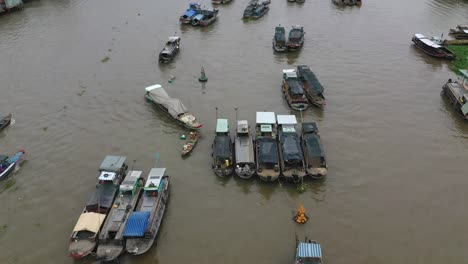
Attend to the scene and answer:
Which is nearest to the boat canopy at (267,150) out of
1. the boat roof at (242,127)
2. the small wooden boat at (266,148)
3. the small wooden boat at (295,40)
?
the small wooden boat at (266,148)

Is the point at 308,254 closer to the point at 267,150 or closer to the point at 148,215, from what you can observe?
the point at 267,150

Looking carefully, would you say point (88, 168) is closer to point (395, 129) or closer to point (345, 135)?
point (345, 135)

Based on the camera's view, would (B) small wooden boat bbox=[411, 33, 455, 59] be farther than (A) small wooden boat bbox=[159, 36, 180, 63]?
Yes

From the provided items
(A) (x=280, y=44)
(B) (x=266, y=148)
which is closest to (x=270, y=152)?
(B) (x=266, y=148)

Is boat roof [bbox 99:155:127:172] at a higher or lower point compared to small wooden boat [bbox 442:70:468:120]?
higher

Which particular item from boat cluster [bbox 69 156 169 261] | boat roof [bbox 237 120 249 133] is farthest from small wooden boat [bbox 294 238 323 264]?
boat roof [bbox 237 120 249 133]

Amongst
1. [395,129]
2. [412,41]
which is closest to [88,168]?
[395,129]

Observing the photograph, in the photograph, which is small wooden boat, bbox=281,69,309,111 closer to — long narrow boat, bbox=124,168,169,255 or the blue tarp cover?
long narrow boat, bbox=124,168,169,255
